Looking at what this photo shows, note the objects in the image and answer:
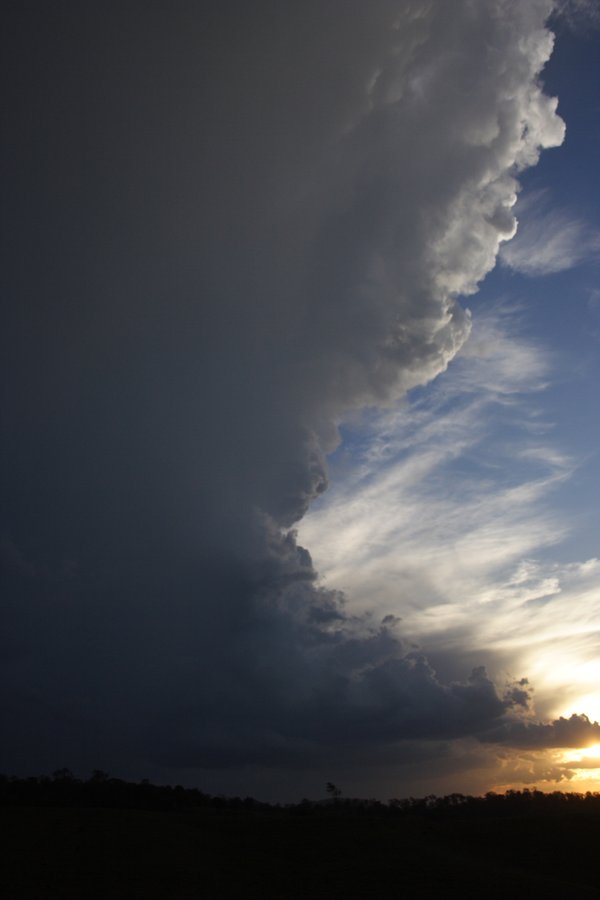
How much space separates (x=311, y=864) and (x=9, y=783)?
105655 mm

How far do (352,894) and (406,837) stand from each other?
2230cm

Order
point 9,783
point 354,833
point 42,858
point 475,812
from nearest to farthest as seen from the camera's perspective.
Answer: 1. point 42,858
2. point 354,833
3. point 475,812
4. point 9,783

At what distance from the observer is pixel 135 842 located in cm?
6600

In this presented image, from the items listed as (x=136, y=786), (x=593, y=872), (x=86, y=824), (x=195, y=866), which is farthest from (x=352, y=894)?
(x=136, y=786)

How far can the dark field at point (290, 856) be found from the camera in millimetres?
51281

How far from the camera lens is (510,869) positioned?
5991 centimetres

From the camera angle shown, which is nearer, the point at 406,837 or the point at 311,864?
the point at 311,864

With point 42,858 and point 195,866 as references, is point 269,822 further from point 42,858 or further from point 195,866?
point 42,858

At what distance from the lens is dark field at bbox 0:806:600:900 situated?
51281mm

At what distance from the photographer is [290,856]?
209ft

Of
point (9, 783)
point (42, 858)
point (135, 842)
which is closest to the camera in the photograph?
point (42, 858)

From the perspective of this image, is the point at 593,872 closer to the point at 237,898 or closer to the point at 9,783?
the point at 237,898

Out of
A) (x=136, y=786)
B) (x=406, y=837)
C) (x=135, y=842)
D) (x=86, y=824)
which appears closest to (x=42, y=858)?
(x=135, y=842)

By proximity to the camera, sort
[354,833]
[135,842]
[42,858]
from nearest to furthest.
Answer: [42,858] < [135,842] < [354,833]
